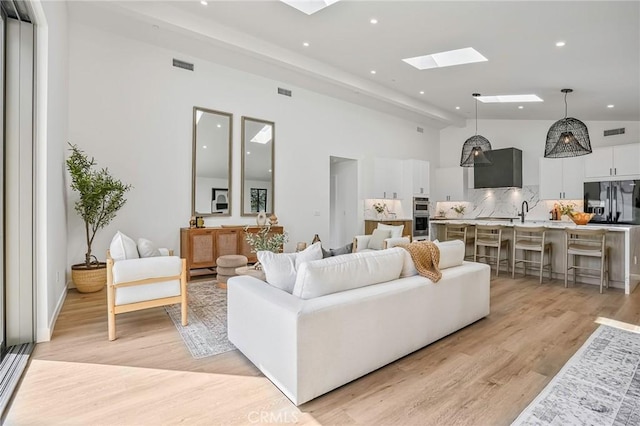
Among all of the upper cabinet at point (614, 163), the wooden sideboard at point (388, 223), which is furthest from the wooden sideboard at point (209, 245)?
the upper cabinet at point (614, 163)

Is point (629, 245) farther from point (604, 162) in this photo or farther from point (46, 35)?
point (46, 35)

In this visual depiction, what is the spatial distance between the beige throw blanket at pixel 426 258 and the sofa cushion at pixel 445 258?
51 millimetres

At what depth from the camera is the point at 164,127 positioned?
17.9 ft

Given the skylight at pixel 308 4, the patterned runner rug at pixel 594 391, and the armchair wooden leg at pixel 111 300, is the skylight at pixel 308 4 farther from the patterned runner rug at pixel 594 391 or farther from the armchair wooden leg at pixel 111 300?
the patterned runner rug at pixel 594 391

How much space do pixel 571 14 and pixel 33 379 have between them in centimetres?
592

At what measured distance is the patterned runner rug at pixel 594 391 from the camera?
6.23 ft

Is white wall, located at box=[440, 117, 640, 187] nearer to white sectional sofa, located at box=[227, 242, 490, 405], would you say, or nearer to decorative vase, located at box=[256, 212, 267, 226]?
decorative vase, located at box=[256, 212, 267, 226]

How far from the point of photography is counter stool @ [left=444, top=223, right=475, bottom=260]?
633cm

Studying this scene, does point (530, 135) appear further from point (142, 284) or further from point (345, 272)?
point (142, 284)

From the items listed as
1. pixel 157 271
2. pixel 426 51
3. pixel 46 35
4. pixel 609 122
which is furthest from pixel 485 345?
pixel 609 122

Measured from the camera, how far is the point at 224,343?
2887mm

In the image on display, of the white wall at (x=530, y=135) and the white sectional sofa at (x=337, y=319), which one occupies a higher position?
the white wall at (x=530, y=135)

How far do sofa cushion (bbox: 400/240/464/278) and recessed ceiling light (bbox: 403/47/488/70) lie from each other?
320 centimetres

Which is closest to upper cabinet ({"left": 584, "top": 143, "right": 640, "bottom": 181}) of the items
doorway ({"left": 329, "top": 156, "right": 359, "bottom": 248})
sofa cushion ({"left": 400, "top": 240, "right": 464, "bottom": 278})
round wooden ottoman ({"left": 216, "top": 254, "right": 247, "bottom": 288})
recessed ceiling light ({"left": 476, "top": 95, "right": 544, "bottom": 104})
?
recessed ceiling light ({"left": 476, "top": 95, "right": 544, "bottom": 104})
